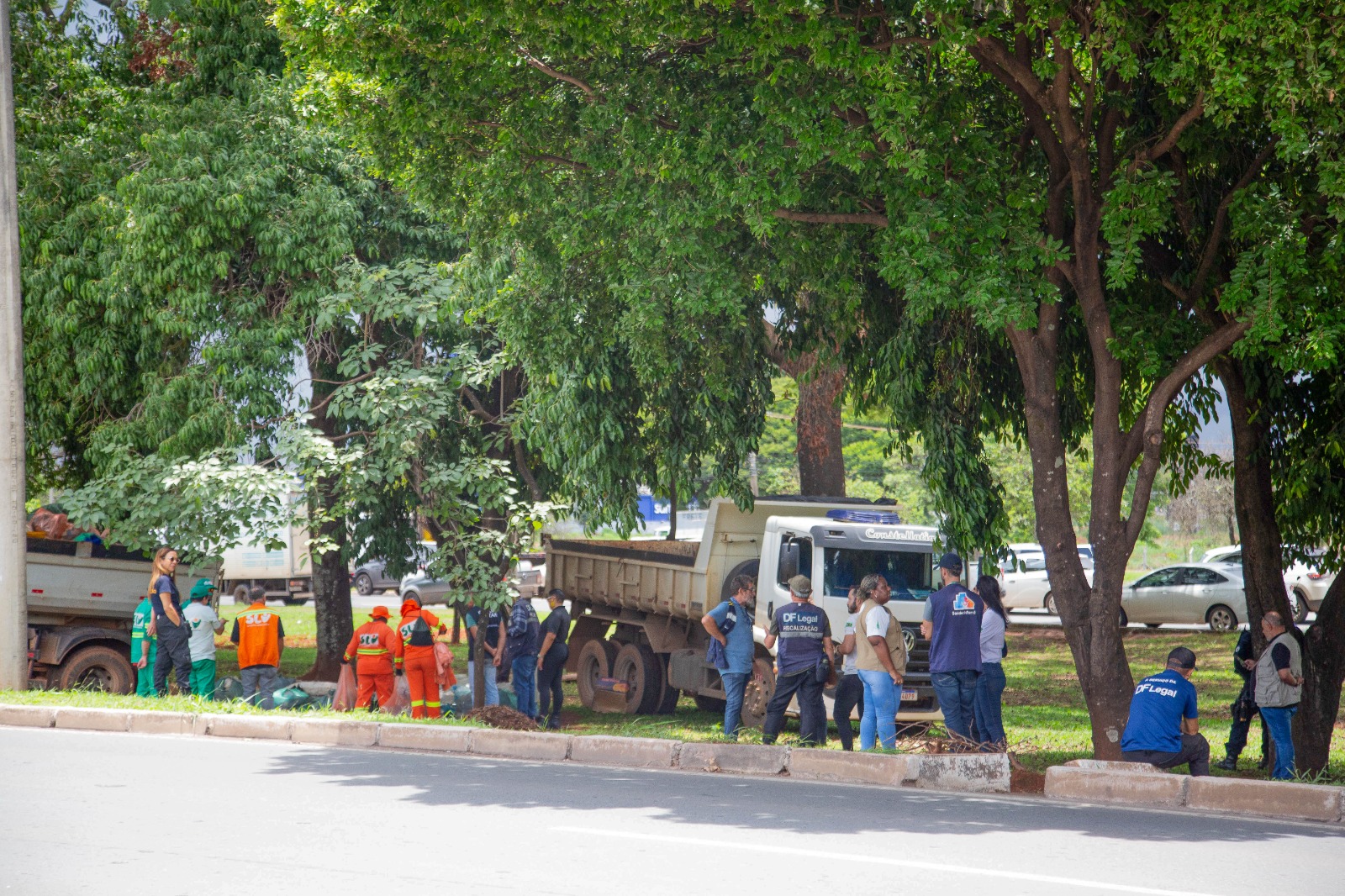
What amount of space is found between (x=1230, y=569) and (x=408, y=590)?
2301 centimetres

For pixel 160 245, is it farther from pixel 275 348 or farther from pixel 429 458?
pixel 429 458

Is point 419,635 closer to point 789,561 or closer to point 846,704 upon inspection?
point 789,561

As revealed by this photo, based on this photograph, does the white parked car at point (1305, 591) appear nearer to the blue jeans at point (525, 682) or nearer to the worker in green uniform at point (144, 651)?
the blue jeans at point (525, 682)

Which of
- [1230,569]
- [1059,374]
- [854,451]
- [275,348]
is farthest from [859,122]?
[854,451]

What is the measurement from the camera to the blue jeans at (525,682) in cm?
1497

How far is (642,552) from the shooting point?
1650 cm

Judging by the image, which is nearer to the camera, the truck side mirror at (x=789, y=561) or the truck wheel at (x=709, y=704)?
the truck side mirror at (x=789, y=561)

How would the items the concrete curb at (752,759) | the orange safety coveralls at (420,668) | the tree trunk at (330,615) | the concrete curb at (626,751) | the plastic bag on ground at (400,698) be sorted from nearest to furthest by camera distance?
1. the concrete curb at (752,759)
2. the concrete curb at (626,751)
3. the orange safety coveralls at (420,668)
4. the plastic bag on ground at (400,698)
5. the tree trunk at (330,615)

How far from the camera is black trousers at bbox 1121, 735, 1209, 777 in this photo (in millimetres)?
9258

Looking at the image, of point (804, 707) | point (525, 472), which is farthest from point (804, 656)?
point (525, 472)

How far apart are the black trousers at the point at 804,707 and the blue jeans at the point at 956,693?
109 centimetres

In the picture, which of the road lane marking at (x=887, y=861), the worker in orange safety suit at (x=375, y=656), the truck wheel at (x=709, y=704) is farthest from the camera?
the truck wheel at (x=709, y=704)

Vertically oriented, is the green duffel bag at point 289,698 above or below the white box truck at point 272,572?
below

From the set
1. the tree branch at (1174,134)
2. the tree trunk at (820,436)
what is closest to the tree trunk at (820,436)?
the tree trunk at (820,436)
